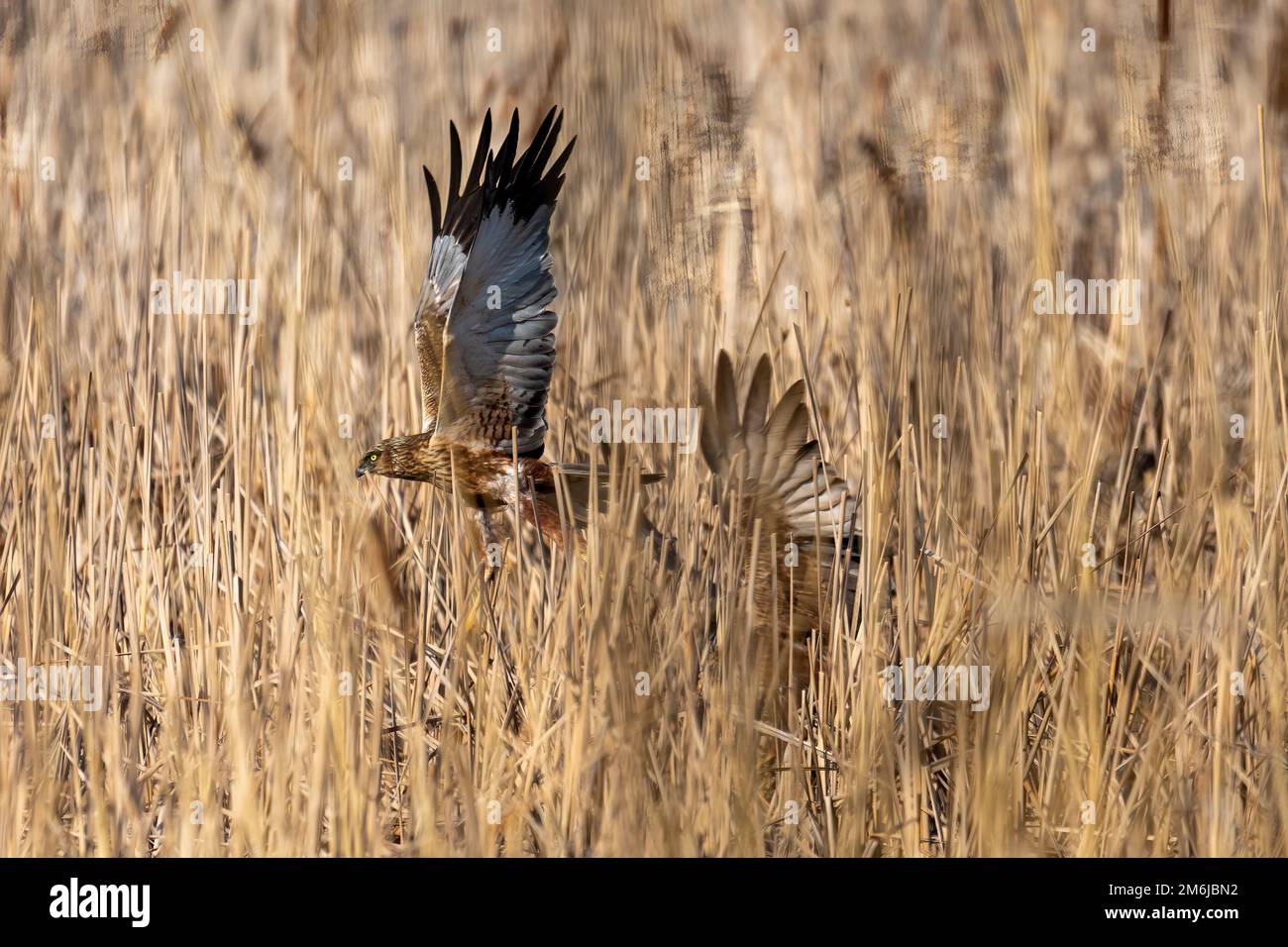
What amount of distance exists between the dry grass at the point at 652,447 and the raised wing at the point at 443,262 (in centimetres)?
8

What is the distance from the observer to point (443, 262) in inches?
71.8

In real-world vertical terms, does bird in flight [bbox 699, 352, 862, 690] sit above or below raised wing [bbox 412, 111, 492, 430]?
below

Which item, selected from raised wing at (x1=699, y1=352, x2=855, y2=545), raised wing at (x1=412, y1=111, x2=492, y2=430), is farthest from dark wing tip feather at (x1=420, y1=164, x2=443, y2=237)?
raised wing at (x1=699, y1=352, x2=855, y2=545)

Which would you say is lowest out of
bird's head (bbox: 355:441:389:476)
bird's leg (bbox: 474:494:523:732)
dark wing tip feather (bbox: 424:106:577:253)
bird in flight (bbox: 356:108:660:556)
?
bird's leg (bbox: 474:494:523:732)

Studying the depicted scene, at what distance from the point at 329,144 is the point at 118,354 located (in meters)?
0.62

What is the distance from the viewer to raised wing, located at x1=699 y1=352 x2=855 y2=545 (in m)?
1.60

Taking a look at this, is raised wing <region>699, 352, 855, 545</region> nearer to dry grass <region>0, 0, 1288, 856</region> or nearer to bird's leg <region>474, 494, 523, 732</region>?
dry grass <region>0, 0, 1288, 856</region>

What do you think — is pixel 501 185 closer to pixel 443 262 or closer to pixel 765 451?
pixel 443 262

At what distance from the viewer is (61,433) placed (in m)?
1.93

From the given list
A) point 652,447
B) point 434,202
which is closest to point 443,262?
point 434,202

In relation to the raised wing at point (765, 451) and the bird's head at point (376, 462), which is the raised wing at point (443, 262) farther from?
the raised wing at point (765, 451)

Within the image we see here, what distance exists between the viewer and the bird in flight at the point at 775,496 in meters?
1.58

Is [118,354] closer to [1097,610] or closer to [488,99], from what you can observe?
[488,99]

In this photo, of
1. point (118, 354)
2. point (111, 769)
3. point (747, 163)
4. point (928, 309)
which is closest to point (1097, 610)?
point (928, 309)
